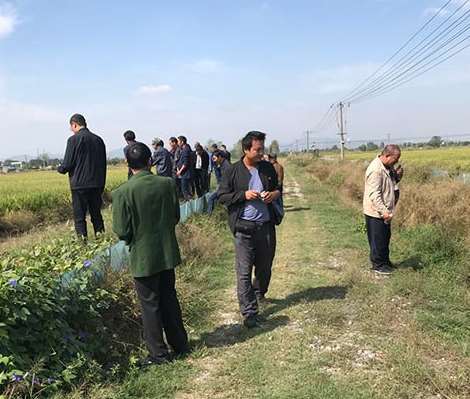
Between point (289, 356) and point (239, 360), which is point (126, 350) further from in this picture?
point (289, 356)

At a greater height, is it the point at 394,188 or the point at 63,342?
the point at 394,188

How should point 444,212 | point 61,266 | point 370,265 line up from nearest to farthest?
1. point 61,266
2. point 370,265
3. point 444,212

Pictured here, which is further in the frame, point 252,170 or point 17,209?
point 17,209

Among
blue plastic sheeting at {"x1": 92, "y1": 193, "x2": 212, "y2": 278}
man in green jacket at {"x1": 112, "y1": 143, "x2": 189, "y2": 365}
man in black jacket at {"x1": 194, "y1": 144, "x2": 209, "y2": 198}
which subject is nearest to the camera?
man in green jacket at {"x1": 112, "y1": 143, "x2": 189, "y2": 365}

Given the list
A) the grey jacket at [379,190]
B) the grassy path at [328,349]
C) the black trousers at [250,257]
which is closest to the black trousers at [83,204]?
the grassy path at [328,349]

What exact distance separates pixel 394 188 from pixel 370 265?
123cm

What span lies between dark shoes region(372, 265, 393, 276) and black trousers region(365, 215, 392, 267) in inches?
1.3

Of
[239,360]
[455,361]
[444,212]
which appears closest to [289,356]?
[239,360]

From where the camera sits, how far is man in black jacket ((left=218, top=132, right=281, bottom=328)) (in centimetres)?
496

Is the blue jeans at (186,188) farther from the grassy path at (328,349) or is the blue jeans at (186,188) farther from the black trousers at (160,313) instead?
the black trousers at (160,313)

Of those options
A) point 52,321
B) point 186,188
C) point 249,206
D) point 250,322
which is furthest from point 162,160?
point 52,321

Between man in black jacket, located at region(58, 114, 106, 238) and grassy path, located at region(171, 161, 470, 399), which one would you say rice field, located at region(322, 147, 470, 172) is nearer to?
grassy path, located at region(171, 161, 470, 399)

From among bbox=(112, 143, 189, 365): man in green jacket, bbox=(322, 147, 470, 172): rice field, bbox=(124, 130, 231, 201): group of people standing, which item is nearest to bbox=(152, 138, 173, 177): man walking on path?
bbox=(124, 130, 231, 201): group of people standing

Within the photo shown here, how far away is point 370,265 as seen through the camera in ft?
23.4
